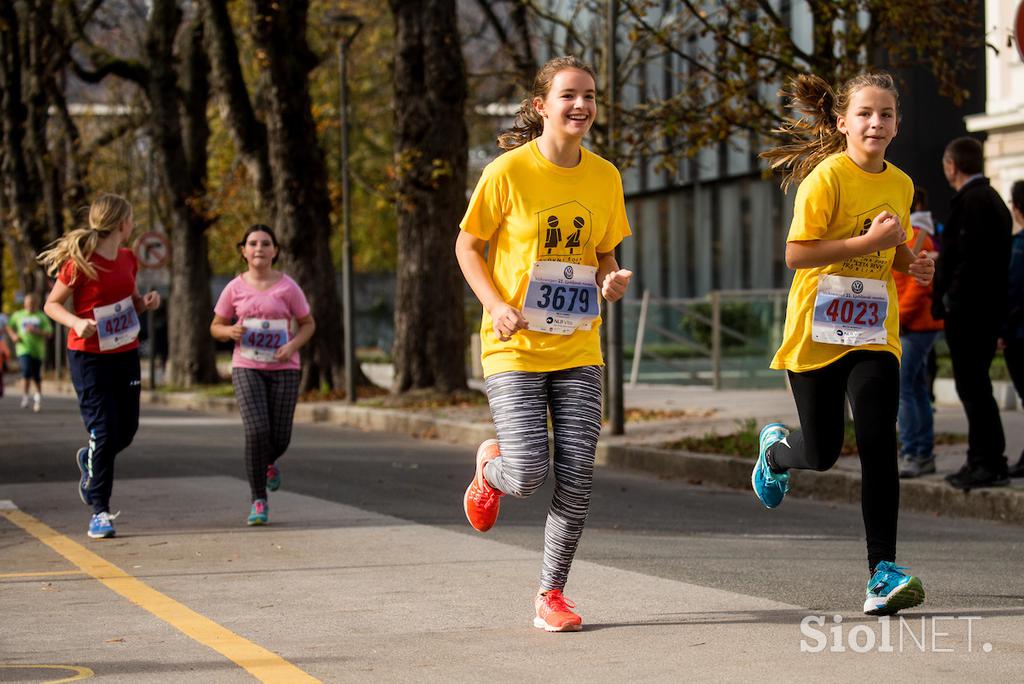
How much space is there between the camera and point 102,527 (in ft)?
29.4

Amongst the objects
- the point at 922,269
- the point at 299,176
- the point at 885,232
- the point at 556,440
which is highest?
the point at 299,176

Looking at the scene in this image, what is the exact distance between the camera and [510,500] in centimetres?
1077

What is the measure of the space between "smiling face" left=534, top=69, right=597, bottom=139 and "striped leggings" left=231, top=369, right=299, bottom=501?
3984 millimetres

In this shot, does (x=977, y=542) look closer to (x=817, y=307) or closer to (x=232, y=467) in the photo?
(x=817, y=307)

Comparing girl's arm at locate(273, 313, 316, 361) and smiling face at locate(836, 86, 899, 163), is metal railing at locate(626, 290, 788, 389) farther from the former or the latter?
smiling face at locate(836, 86, 899, 163)

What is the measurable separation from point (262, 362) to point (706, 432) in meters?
6.45

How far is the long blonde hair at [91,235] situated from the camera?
29.4 feet

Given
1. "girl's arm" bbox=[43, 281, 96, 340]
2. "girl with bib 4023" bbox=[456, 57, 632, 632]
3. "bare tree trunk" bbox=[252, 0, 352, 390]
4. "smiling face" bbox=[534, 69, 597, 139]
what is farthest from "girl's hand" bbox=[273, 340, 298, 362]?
"bare tree trunk" bbox=[252, 0, 352, 390]

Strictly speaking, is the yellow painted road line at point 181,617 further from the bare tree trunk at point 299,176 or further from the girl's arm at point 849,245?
the bare tree trunk at point 299,176

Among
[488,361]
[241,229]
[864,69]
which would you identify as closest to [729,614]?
[488,361]

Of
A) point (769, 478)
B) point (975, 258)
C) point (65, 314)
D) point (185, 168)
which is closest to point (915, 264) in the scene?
point (769, 478)

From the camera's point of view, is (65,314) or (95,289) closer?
(65,314)

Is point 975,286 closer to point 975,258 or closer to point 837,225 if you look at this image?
point 975,258

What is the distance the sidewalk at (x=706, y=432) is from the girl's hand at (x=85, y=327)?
5293 millimetres
